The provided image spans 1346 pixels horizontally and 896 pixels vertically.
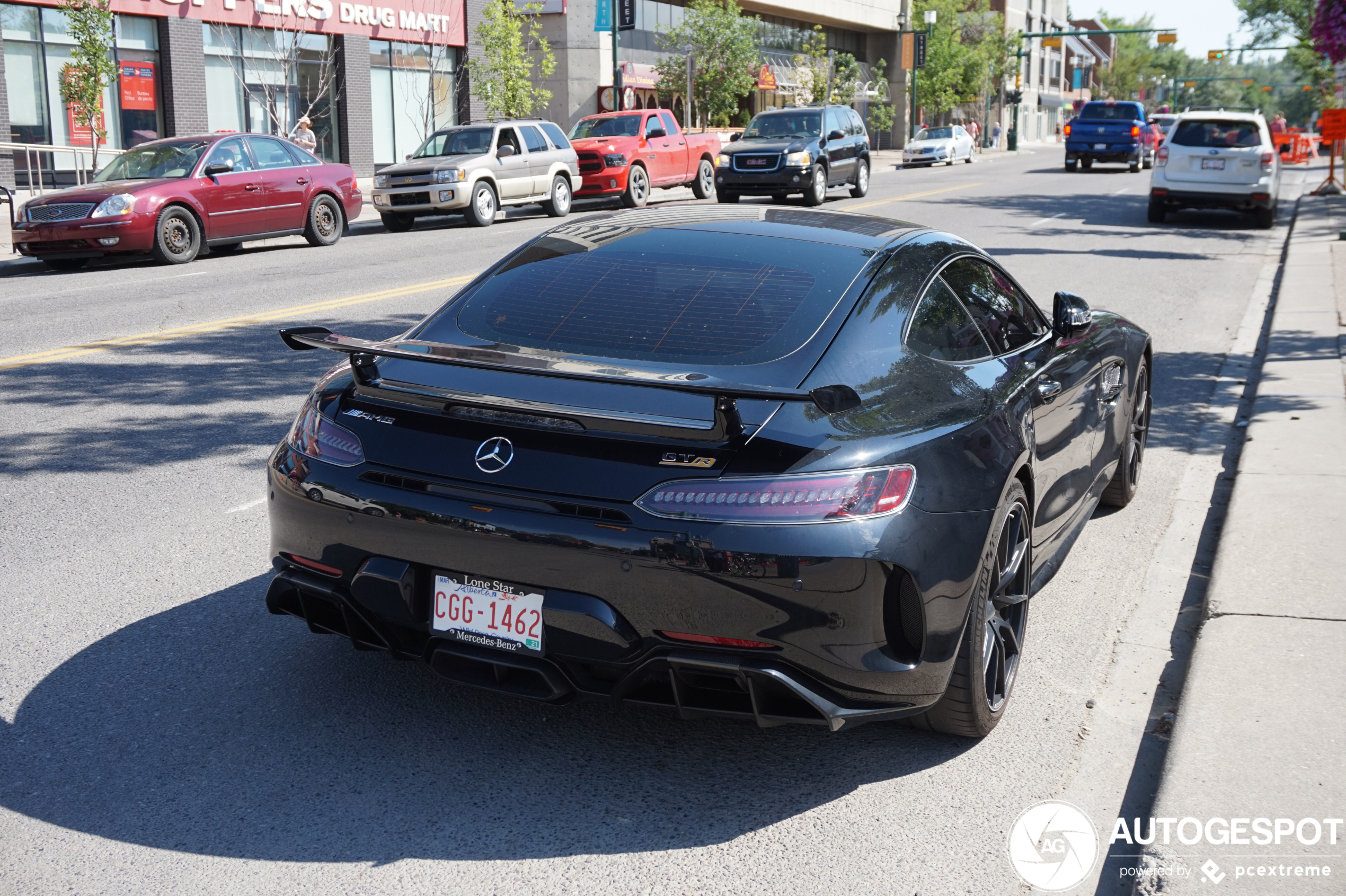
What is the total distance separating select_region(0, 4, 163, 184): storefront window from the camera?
2523 centimetres

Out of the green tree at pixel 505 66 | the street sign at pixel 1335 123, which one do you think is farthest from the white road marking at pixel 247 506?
the street sign at pixel 1335 123

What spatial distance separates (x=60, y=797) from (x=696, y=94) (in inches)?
1735

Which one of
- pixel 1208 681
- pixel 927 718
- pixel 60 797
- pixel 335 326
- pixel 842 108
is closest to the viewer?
pixel 60 797

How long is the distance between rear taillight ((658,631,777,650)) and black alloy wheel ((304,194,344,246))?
16890 millimetres

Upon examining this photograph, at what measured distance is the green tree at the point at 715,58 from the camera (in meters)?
43.5

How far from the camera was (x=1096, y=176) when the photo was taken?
38781 millimetres

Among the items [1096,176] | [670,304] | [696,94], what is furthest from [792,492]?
[696,94]

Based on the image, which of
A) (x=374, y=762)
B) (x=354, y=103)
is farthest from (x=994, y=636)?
(x=354, y=103)

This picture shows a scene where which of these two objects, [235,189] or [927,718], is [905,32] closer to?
[235,189]

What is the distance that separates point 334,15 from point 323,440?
31.0 meters

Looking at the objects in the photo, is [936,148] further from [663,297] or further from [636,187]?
[663,297]

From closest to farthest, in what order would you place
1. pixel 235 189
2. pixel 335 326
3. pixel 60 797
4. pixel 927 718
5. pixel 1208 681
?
1. pixel 60 797
2. pixel 927 718
3. pixel 1208 681
4. pixel 335 326
5. pixel 235 189

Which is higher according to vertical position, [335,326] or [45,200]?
[45,200]

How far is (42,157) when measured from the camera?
25.6 meters
